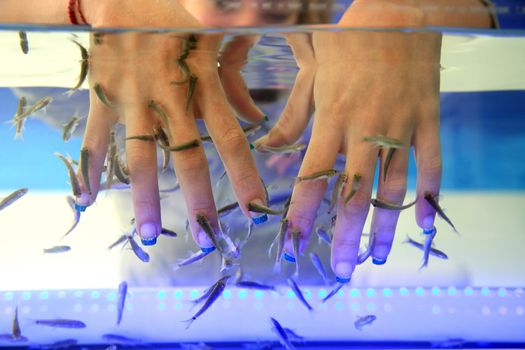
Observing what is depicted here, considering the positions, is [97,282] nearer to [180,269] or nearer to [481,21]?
[180,269]

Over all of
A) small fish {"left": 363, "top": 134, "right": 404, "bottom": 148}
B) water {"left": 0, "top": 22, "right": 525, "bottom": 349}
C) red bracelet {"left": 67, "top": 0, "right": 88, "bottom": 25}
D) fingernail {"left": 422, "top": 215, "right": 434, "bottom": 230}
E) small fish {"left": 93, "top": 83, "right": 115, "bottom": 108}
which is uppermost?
red bracelet {"left": 67, "top": 0, "right": 88, "bottom": 25}

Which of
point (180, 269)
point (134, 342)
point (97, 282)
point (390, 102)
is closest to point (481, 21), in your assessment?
point (390, 102)

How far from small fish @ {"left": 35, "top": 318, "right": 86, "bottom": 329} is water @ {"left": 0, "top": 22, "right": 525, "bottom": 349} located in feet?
0.14

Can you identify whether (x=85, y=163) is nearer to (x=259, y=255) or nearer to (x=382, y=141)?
(x=382, y=141)

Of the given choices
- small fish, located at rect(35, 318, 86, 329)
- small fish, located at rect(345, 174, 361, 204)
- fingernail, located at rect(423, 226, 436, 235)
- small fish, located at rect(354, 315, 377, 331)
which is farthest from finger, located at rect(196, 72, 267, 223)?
small fish, located at rect(35, 318, 86, 329)

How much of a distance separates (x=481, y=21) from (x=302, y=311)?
2305 millimetres

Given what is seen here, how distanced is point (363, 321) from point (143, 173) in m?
1.66

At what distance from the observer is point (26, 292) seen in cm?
308

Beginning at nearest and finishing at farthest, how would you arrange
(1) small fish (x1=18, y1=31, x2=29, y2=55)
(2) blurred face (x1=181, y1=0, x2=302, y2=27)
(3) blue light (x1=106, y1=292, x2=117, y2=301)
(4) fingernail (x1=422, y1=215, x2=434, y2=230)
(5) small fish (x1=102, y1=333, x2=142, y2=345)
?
(4) fingernail (x1=422, y1=215, x2=434, y2=230) < (5) small fish (x1=102, y1=333, x2=142, y2=345) < (3) blue light (x1=106, y1=292, x2=117, y2=301) < (2) blurred face (x1=181, y1=0, x2=302, y2=27) < (1) small fish (x1=18, y1=31, x2=29, y2=55)

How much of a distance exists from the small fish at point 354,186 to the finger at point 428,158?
0.33 m

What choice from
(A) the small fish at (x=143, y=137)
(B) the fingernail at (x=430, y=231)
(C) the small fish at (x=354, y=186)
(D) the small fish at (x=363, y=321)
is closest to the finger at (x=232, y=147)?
(A) the small fish at (x=143, y=137)

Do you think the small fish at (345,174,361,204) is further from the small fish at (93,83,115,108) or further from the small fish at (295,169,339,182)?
the small fish at (93,83,115,108)

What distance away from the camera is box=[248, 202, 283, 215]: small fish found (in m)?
1.92

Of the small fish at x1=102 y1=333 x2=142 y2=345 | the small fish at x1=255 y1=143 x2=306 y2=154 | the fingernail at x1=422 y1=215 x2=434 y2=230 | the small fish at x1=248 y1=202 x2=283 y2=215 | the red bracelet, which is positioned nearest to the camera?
the small fish at x1=248 y1=202 x2=283 y2=215
